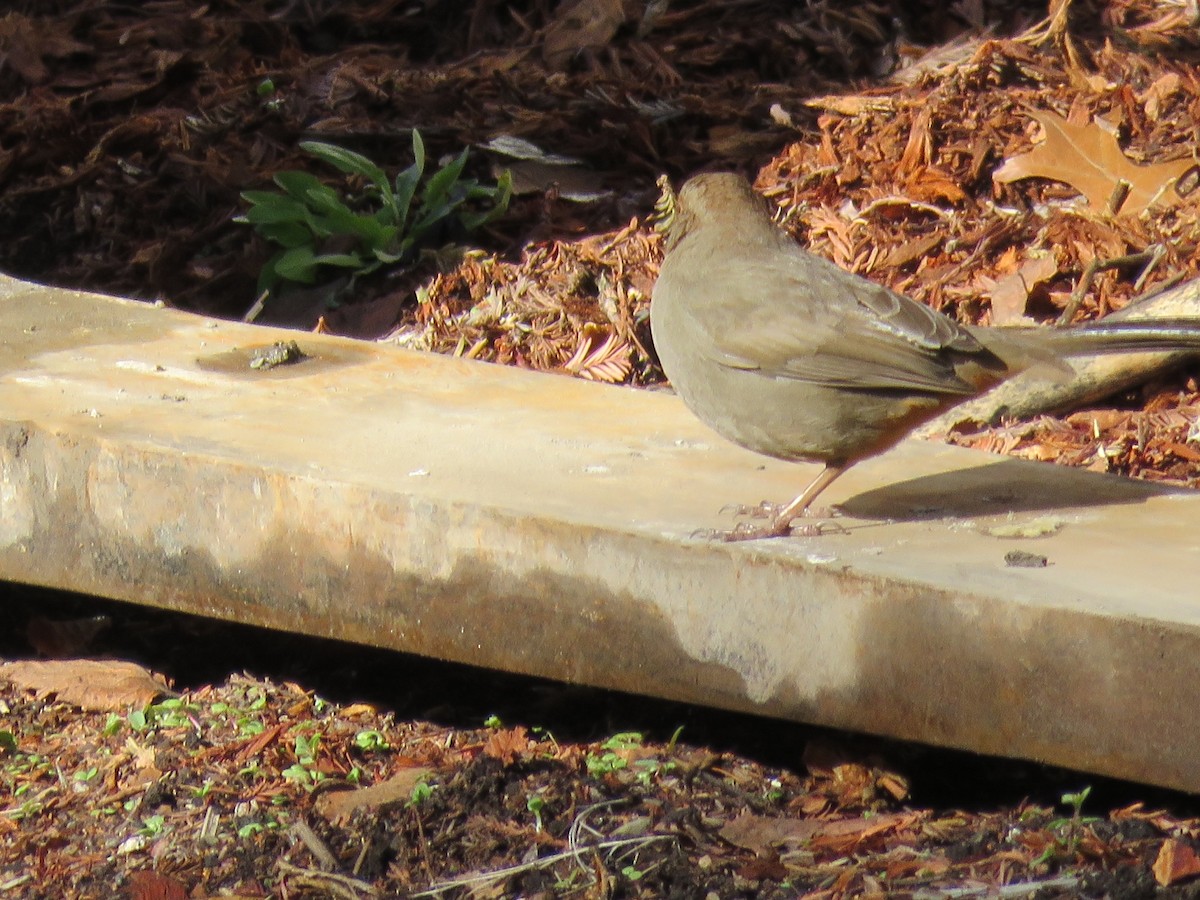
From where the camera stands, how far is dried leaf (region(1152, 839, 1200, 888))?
3006mm

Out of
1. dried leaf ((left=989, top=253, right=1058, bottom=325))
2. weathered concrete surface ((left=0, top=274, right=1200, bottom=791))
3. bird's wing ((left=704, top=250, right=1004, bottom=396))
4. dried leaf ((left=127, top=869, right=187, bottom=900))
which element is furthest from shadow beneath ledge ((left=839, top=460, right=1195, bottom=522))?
dried leaf ((left=127, top=869, right=187, bottom=900))

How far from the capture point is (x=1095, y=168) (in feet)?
19.1

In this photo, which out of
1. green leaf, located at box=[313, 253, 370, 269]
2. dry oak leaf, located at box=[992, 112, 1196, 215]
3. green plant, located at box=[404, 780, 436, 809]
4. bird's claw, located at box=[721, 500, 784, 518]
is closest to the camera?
green plant, located at box=[404, 780, 436, 809]

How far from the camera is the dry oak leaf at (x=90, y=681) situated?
4.17m

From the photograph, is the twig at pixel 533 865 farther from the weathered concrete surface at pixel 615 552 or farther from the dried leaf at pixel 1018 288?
the dried leaf at pixel 1018 288

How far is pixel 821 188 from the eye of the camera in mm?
6211

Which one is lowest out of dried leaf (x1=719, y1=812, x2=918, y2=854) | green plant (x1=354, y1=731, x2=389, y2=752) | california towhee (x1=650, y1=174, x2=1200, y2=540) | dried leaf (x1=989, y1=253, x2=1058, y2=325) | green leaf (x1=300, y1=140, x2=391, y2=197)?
green plant (x1=354, y1=731, x2=389, y2=752)

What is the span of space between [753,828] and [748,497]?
2.84 ft

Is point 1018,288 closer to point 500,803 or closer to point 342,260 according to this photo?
point 342,260

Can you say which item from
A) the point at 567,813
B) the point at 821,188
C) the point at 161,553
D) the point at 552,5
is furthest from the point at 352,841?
the point at 552,5

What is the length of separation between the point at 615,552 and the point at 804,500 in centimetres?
53

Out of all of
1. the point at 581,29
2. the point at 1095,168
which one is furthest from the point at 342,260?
the point at 1095,168

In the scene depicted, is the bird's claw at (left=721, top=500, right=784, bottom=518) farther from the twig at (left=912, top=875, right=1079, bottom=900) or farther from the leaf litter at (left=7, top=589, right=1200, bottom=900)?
the twig at (left=912, top=875, right=1079, bottom=900)

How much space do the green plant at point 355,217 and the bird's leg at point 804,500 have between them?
2618 mm
